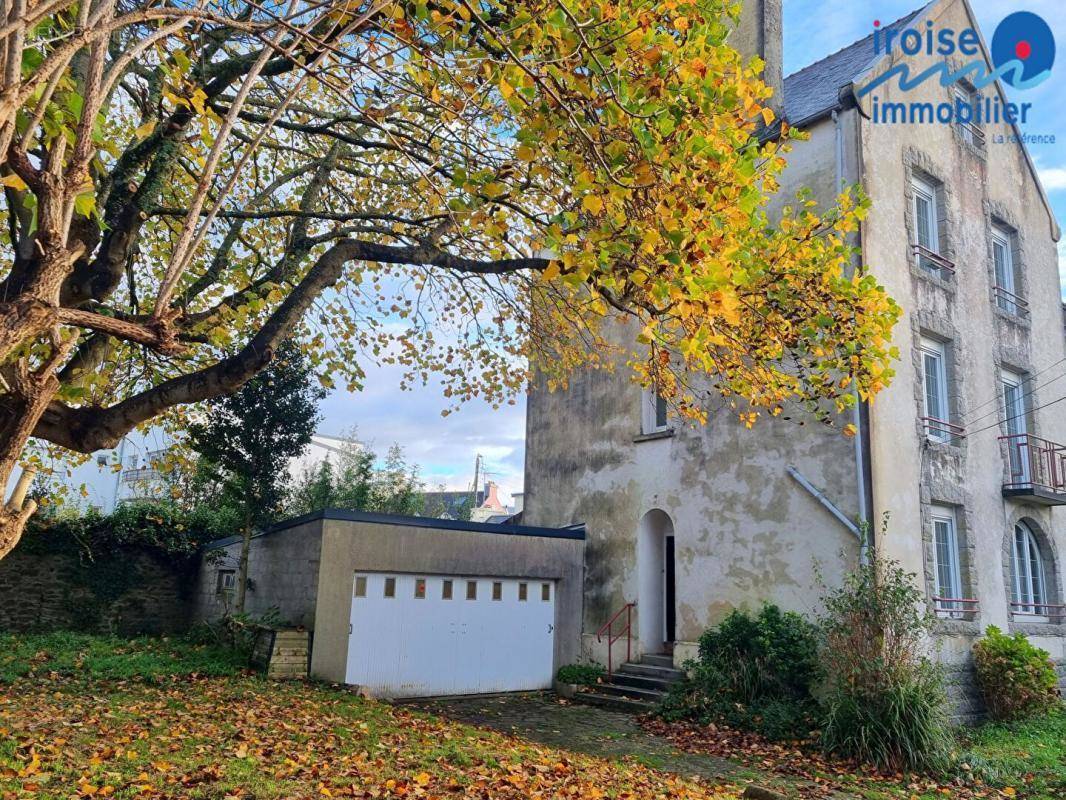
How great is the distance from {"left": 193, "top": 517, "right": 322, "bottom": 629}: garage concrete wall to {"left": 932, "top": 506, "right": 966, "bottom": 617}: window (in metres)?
9.95

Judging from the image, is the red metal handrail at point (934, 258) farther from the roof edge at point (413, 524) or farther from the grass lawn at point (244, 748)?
the grass lawn at point (244, 748)

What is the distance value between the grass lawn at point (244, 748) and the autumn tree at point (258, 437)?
3.91m

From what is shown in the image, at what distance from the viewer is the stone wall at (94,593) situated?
15281 millimetres

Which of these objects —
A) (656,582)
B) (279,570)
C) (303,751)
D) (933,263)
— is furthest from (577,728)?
(933,263)

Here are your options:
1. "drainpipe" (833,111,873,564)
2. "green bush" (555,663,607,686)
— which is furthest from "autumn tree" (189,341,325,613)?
"drainpipe" (833,111,873,564)

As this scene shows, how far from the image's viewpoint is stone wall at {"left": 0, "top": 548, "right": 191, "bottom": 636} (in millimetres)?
15281

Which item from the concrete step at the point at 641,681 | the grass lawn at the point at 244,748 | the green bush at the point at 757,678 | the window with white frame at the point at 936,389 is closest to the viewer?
the grass lawn at the point at 244,748

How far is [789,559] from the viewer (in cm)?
1192

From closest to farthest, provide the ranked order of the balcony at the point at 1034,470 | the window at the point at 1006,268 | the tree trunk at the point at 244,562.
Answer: the balcony at the point at 1034,470 < the tree trunk at the point at 244,562 < the window at the point at 1006,268

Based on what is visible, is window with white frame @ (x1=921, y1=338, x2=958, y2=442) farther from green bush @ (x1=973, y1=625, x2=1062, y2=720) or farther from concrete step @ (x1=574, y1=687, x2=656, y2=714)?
concrete step @ (x1=574, y1=687, x2=656, y2=714)

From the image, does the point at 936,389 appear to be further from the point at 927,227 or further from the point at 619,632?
the point at 619,632

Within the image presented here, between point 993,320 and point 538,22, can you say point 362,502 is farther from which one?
point 538,22

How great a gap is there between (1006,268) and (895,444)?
268 inches

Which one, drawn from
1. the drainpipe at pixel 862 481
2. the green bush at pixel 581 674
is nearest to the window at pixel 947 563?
the drainpipe at pixel 862 481
